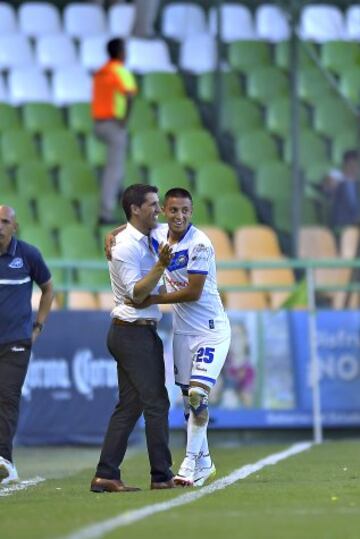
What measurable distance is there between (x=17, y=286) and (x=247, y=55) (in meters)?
12.9

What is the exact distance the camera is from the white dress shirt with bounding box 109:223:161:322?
38.4 ft

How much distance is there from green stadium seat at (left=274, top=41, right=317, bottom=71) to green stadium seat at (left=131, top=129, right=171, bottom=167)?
1.96 meters

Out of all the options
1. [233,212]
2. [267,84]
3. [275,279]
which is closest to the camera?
[275,279]

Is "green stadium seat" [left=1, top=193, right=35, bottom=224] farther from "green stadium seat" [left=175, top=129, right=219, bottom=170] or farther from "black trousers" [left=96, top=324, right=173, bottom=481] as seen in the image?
"black trousers" [left=96, top=324, right=173, bottom=481]

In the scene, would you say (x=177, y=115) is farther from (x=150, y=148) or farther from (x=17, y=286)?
(x=17, y=286)

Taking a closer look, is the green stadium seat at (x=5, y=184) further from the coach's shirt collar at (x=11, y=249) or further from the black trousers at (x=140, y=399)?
the black trousers at (x=140, y=399)

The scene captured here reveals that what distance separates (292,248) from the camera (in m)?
21.6

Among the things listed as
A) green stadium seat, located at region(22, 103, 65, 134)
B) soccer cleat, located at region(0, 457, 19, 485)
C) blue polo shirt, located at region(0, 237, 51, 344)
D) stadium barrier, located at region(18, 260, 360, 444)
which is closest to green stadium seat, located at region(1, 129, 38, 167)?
green stadium seat, located at region(22, 103, 65, 134)

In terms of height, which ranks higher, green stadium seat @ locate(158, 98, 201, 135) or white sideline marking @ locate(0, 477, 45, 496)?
green stadium seat @ locate(158, 98, 201, 135)

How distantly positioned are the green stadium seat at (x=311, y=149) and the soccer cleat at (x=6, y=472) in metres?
9.83

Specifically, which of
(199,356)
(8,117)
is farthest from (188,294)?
(8,117)

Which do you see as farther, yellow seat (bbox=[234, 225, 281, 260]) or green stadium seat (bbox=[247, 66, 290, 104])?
green stadium seat (bbox=[247, 66, 290, 104])

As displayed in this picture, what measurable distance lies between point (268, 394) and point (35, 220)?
5285 mm

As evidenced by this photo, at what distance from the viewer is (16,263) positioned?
1312cm
